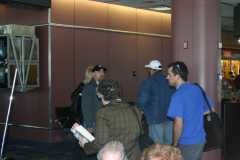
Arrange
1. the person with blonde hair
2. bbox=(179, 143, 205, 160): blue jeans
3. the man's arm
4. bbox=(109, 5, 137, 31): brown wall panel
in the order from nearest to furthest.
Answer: the person with blonde hair
the man's arm
bbox=(179, 143, 205, 160): blue jeans
bbox=(109, 5, 137, 31): brown wall panel

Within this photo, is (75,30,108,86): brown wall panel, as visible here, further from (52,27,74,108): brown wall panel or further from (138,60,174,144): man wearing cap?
(138,60,174,144): man wearing cap

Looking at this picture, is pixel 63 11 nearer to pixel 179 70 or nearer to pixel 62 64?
pixel 62 64

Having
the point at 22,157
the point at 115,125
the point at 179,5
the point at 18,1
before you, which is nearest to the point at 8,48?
the point at 18,1

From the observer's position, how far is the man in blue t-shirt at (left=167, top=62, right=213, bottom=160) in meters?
4.40

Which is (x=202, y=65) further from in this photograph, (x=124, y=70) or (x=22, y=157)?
(x=124, y=70)

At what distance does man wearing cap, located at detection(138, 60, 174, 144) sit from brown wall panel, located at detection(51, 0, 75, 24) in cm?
411

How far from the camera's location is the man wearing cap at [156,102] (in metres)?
6.44

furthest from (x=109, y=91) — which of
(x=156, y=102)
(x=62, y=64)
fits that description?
(x=62, y=64)

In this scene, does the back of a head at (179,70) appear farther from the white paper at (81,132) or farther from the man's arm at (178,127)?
the white paper at (81,132)

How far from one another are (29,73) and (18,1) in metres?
1.67

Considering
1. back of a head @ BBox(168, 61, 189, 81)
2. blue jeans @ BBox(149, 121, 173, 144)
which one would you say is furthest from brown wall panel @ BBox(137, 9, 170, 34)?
back of a head @ BBox(168, 61, 189, 81)

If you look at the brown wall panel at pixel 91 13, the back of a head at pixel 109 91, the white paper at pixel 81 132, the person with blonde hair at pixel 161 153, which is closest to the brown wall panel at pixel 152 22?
the brown wall panel at pixel 91 13

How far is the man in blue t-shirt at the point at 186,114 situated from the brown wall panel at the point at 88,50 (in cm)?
620

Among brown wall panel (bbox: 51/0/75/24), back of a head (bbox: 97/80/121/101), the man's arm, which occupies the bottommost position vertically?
the man's arm
